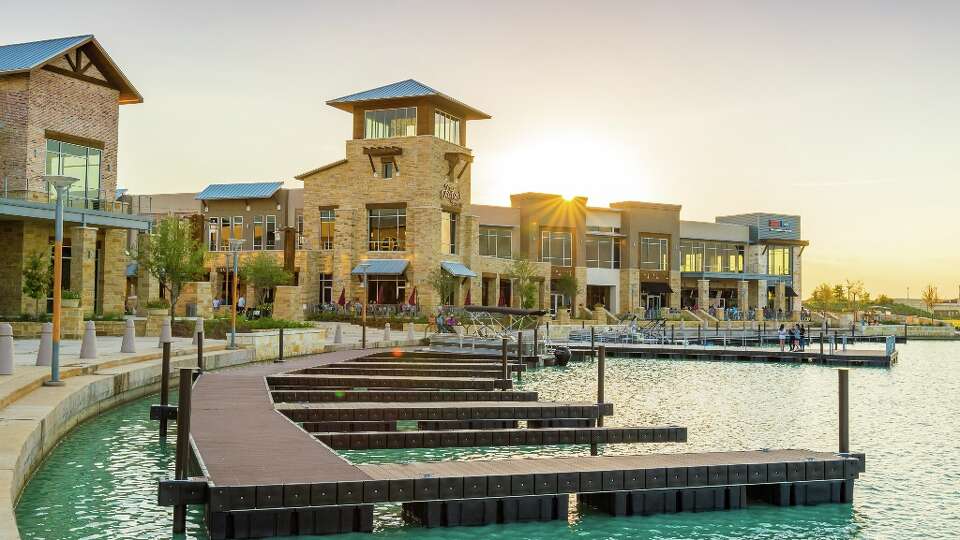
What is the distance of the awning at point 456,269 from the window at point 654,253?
29.7 metres

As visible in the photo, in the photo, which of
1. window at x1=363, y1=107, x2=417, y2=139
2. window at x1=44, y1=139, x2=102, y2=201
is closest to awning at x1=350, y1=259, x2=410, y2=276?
window at x1=363, y1=107, x2=417, y2=139

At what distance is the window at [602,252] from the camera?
302 feet

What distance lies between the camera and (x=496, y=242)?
85125 millimetres

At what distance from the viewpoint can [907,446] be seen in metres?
20.5

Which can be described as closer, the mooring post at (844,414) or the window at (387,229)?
the mooring post at (844,414)

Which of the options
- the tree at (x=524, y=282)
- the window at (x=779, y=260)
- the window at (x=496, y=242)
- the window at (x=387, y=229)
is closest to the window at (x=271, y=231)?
the window at (x=387, y=229)

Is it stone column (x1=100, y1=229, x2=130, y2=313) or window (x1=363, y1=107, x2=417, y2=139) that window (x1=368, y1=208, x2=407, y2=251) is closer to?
window (x1=363, y1=107, x2=417, y2=139)

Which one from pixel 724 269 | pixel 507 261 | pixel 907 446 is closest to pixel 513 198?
pixel 507 261

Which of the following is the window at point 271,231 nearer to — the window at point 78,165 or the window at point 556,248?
the window at point 556,248

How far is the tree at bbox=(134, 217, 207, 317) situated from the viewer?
44375 millimetres

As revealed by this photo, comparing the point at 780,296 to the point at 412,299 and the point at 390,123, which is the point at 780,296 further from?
the point at 390,123

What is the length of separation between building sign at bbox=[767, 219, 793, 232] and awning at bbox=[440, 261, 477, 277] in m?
48.0

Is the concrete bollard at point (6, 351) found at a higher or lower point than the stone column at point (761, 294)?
lower

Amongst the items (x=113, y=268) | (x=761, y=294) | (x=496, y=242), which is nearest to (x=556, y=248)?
(x=496, y=242)
